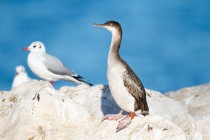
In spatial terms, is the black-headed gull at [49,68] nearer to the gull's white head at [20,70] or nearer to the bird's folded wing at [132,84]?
the gull's white head at [20,70]

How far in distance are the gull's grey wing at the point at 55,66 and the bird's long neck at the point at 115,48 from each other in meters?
7.79

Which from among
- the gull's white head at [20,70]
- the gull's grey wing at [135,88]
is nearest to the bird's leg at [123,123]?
the gull's grey wing at [135,88]

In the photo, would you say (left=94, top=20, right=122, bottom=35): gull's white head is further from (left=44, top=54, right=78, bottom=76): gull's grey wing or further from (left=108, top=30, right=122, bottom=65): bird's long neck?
(left=44, top=54, right=78, bottom=76): gull's grey wing

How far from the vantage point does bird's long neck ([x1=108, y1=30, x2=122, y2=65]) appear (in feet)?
42.2

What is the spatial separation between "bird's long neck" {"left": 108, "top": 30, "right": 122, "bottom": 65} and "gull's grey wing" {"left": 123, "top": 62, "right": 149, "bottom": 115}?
1.21 ft

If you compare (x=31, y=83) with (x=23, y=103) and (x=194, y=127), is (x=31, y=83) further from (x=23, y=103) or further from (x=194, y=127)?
(x=194, y=127)

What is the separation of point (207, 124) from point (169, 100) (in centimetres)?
203

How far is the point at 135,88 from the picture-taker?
12656mm

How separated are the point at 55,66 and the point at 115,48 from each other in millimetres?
8281

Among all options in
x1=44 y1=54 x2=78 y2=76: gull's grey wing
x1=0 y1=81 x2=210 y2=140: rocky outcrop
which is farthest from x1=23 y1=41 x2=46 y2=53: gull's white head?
x1=0 y1=81 x2=210 y2=140: rocky outcrop

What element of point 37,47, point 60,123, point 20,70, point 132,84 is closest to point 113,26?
point 132,84

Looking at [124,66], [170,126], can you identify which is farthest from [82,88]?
[170,126]

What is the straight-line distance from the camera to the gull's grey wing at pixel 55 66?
21094 millimetres

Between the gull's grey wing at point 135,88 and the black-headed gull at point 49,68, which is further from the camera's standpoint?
the black-headed gull at point 49,68
